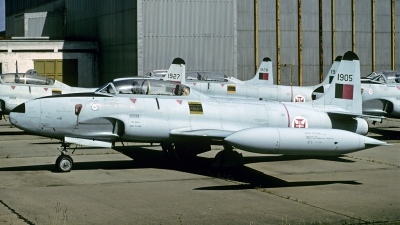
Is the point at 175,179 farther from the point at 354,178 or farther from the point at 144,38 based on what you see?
the point at 144,38

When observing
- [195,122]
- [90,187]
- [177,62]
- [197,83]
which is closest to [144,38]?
[197,83]

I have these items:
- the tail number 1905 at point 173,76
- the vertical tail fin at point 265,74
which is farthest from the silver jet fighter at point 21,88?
the vertical tail fin at point 265,74

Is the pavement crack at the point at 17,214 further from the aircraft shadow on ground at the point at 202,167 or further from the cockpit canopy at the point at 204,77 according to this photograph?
the cockpit canopy at the point at 204,77

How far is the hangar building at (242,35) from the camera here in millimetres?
35719

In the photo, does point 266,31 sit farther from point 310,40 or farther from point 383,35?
point 383,35

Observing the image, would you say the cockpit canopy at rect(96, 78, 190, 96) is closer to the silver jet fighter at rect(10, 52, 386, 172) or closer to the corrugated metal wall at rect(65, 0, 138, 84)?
the silver jet fighter at rect(10, 52, 386, 172)

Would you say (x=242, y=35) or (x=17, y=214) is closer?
(x=17, y=214)

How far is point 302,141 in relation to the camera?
12.2m

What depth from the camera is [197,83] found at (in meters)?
25.9

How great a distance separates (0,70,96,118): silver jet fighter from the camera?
71.6 feet

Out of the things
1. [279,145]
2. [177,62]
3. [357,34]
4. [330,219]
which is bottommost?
[330,219]

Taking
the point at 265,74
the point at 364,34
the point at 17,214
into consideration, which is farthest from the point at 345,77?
the point at 364,34

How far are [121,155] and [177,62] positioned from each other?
649 cm

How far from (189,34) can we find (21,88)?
623 inches
